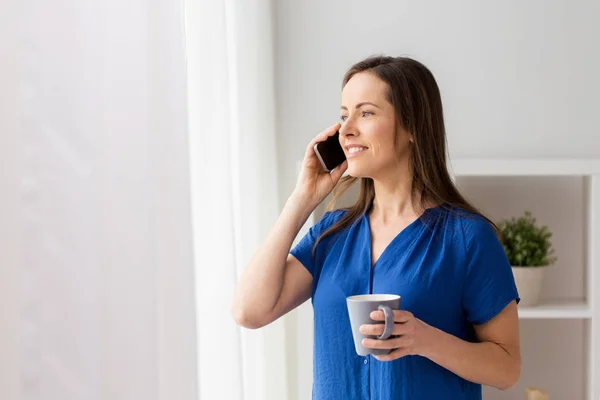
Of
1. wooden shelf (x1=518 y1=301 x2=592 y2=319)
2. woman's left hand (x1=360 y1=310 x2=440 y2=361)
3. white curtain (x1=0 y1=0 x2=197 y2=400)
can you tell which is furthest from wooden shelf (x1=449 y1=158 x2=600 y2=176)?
white curtain (x1=0 y1=0 x2=197 y2=400)

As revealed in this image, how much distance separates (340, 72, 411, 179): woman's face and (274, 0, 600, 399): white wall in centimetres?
101

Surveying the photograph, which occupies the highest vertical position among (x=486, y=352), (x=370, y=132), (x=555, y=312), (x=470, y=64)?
(x=470, y=64)

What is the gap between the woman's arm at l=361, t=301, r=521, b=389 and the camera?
1.16 m

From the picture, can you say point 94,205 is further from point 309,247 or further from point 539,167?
point 539,167

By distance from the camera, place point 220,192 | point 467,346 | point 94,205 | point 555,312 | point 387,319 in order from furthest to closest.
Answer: point 555,312 → point 220,192 → point 467,346 → point 387,319 → point 94,205

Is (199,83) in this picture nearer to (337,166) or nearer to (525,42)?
(337,166)

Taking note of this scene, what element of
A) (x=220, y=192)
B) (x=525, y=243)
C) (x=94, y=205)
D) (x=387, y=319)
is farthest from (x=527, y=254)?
(x=94, y=205)

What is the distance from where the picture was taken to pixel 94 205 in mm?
560

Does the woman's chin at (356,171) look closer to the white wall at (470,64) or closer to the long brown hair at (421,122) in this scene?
the long brown hair at (421,122)

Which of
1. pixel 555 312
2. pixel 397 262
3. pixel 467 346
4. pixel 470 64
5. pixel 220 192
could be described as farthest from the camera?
pixel 470 64

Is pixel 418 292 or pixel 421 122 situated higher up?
pixel 421 122

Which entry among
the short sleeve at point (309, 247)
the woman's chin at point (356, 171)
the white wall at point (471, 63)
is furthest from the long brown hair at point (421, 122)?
the white wall at point (471, 63)

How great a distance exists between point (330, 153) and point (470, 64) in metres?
1.07

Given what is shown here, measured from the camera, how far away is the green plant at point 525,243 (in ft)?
7.19
